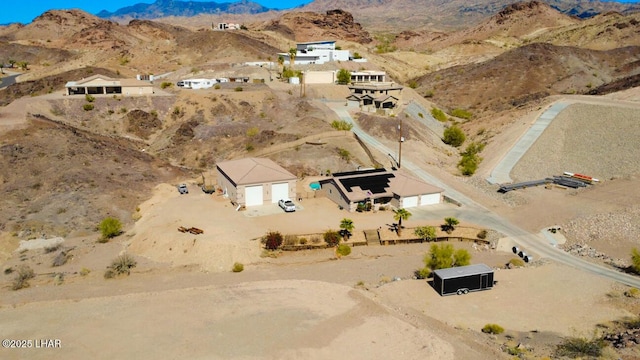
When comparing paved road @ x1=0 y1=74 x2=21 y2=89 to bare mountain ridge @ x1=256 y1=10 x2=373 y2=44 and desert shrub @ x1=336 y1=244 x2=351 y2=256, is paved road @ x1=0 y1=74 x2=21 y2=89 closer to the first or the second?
desert shrub @ x1=336 y1=244 x2=351 y2=256

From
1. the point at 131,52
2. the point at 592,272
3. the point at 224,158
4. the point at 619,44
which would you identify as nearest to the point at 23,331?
the point at 592,272

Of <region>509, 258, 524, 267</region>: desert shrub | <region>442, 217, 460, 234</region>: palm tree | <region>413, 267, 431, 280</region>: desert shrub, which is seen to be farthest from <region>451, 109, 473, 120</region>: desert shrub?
<region>413, 267, 431, 280</region>: desert shrub

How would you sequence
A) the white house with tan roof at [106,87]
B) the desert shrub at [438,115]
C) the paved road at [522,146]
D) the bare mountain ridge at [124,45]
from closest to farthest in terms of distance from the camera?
the paved road at [522,146]
the white house with tan roof at [106,87]
the desert shrub at [438,115]
the bare mountain ridge at [124,45]

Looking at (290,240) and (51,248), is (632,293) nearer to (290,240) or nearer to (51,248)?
(290,240)

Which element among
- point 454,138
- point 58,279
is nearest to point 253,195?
point 58,279

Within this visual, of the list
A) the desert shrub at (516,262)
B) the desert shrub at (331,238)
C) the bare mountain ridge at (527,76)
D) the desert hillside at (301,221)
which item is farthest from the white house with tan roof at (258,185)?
the bare mountain ridge at (527,76)

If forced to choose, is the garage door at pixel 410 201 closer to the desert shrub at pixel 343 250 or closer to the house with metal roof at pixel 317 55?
the desert shrub at pixel 343 250

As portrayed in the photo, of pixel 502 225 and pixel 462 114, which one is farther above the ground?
pixel 462 114

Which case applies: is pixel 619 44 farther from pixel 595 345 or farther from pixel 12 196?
pixel 12 196

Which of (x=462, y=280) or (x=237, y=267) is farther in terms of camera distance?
(x=237, y=267)
